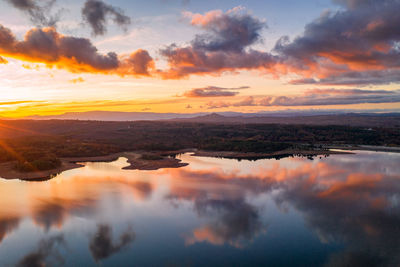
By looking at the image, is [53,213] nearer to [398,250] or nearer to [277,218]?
[277,218]

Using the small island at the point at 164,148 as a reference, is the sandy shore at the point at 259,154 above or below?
below

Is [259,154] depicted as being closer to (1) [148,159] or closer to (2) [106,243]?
(1) [148,159]

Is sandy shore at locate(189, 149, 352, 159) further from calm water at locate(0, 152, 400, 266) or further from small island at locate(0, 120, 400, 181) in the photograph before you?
calm water at locate(0, 152, 400, 266)

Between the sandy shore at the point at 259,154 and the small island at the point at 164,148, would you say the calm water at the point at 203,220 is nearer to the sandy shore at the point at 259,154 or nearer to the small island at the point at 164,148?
the small island at the point at 164,148

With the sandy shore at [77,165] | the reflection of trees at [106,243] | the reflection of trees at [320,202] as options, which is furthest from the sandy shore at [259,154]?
the reflection of trees at [106,243]

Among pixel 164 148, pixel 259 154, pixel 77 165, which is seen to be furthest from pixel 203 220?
pixel 164 148

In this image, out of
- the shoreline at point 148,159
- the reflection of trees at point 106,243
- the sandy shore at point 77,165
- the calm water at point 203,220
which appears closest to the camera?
the calm water at point 203,220

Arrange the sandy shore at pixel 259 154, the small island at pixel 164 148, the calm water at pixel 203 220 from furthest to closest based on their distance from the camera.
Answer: the sandy shore at pixel 259 154, the small island at pixel 164 148, the calm water at pixel 203 220
